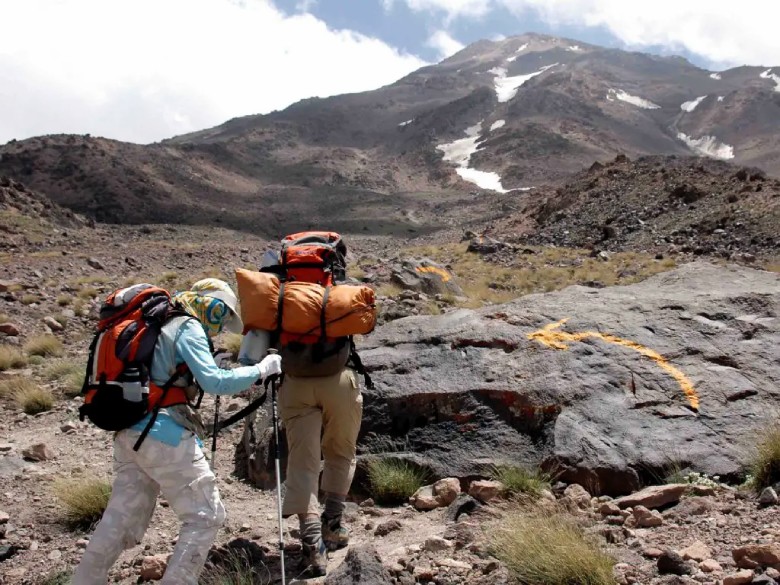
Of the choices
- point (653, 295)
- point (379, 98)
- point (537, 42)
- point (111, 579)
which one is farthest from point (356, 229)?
point (537, 42)

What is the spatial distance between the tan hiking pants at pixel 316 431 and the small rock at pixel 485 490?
98 cm

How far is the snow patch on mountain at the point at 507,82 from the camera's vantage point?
121 meters

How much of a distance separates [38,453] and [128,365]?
3.71 meters

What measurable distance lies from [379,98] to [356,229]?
84.3 metres

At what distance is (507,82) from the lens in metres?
142

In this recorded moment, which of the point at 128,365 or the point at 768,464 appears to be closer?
the point at 128,365

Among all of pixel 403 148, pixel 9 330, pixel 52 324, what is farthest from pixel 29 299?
pixel 403 148

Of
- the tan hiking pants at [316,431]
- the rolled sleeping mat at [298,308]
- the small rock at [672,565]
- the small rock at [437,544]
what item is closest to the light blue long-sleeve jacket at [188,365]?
Answer: the rolled sleeping mat at [298,308]

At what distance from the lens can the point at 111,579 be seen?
4.09m

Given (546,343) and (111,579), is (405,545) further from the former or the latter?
(546,343)

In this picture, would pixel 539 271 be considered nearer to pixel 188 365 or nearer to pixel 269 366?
pixel 269 366

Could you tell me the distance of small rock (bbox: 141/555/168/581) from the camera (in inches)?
157

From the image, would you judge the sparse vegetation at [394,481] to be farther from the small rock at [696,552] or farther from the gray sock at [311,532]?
the small rock at [696,552]

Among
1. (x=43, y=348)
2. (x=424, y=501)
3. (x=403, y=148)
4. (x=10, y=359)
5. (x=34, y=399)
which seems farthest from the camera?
(x=403, y=148)
